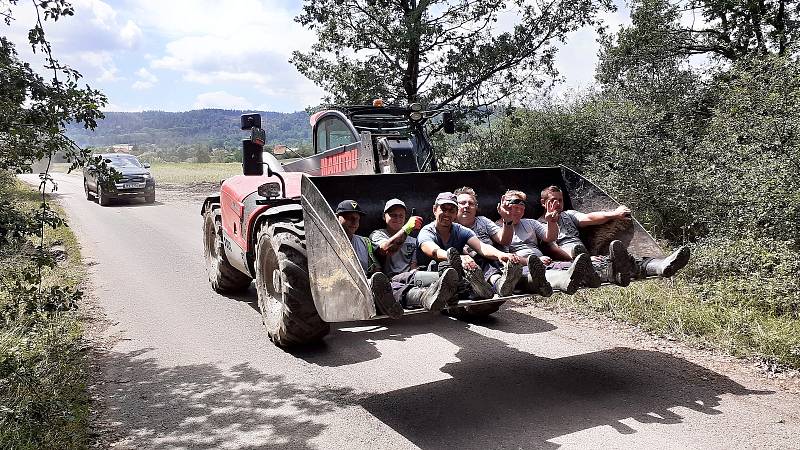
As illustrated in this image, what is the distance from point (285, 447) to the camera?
15.5ft

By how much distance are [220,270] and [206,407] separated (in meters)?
3.69

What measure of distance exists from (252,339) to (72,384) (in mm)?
1796

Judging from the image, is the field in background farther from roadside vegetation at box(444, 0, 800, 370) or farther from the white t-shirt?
the white t-shirt

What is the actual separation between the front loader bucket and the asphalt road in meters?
0.83

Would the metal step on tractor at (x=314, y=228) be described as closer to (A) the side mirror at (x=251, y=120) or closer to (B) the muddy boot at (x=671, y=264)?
(A) the side mirror at (x=251, y=120)

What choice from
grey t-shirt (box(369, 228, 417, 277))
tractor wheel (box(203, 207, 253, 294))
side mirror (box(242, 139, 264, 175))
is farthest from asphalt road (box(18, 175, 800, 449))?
side mirror (box(242, 139, 264, 175))

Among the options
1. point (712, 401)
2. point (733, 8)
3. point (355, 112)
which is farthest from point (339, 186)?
point (733, 8)

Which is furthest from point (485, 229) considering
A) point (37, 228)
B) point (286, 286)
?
point (37, 228)

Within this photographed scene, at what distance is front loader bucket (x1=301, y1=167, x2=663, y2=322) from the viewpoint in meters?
5.21

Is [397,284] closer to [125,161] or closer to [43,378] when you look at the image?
[43,378]

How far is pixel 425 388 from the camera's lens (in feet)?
18.9

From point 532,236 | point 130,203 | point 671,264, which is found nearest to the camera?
point 671,264

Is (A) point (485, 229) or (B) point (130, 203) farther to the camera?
(B) point (130, 203)

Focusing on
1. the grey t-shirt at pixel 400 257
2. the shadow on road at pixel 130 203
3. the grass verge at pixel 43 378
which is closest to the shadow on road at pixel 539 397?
the grey t-shirt at pixel 400 257
